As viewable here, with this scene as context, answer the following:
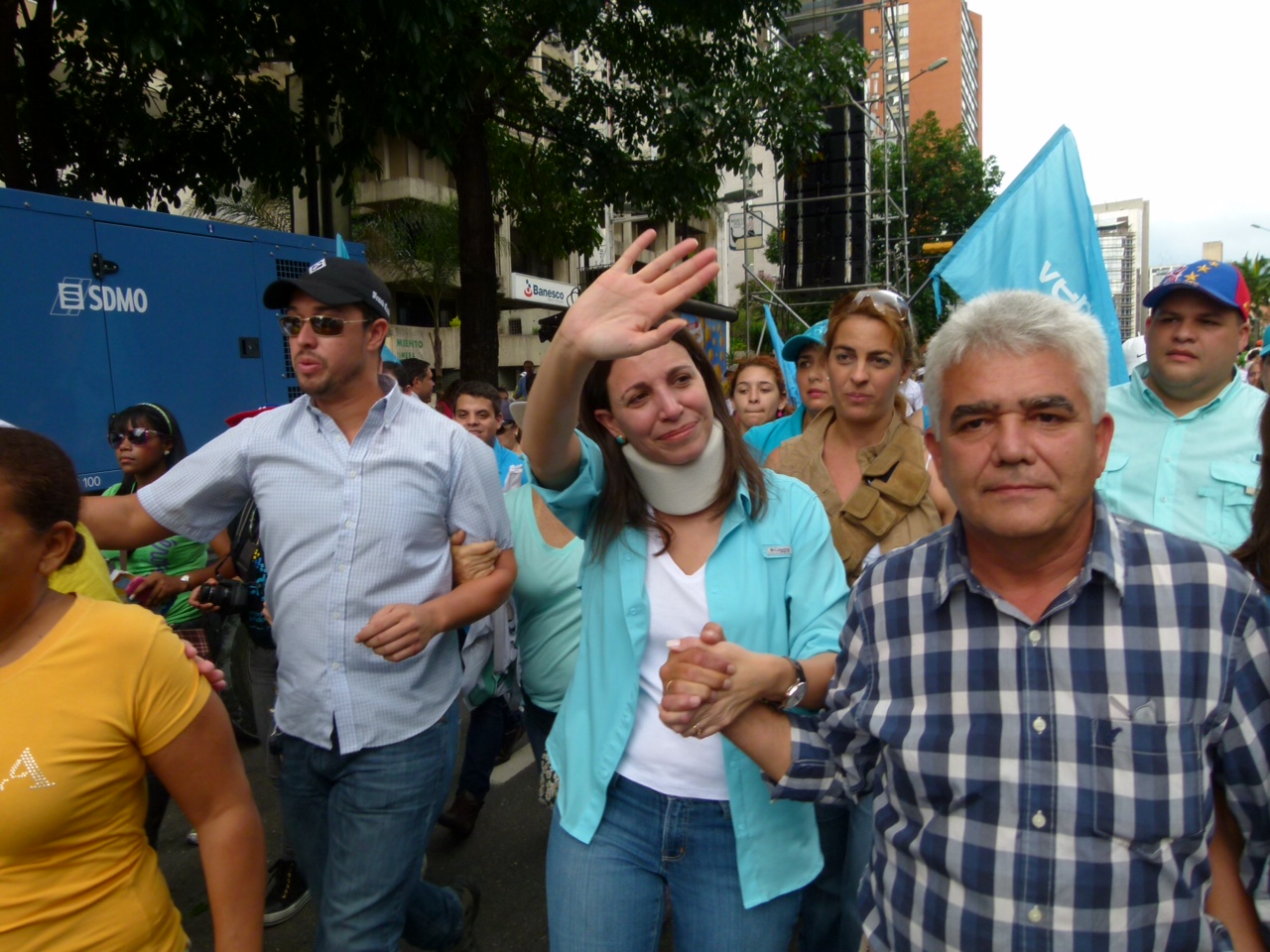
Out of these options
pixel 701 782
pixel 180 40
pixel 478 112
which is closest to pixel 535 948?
pixel 701 782

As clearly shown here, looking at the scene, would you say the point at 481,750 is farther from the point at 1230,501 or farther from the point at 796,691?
the point at 1230,501

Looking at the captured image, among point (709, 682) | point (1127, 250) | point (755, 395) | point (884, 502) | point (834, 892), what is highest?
point (1127, 250)

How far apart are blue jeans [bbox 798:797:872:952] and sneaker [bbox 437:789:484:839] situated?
1.87 metres

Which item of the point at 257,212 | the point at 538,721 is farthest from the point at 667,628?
the point at 257,212

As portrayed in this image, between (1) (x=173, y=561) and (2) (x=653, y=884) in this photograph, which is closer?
(2) (x=653, y=884)

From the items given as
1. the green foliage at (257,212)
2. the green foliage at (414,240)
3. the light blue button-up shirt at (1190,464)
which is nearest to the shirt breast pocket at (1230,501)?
the light blue button-up shirt at (1190,464)

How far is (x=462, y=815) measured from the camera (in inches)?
154

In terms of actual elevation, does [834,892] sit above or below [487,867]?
above

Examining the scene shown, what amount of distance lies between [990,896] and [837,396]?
1.69m

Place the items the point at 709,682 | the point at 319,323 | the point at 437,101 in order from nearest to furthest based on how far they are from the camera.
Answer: the point at 709,682
the point at 319,323
the point at 437,101

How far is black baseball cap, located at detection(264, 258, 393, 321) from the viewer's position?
2.41 meters

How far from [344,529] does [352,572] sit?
114 millimetres

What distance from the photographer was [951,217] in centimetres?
3350

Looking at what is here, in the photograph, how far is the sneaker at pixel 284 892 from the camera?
3293mm
